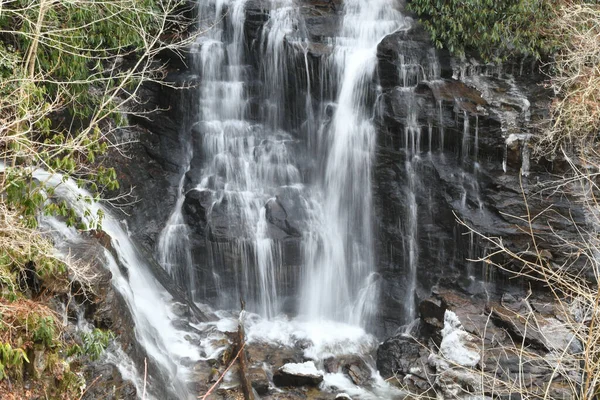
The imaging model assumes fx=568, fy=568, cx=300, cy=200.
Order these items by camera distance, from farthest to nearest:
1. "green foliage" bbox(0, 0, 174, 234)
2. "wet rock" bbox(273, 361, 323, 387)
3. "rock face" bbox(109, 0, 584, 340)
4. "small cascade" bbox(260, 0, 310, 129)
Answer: "small cascade" bbox(260, 0, 310, 129) → "rock face" bbox(109, 0, 584, 340) → "wet rock" bbox(273, 361, 323, 387) → "green foliage" bbox(0, 0, 174, 234)

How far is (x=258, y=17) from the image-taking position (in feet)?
49.8

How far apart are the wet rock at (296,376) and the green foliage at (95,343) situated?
378 cm

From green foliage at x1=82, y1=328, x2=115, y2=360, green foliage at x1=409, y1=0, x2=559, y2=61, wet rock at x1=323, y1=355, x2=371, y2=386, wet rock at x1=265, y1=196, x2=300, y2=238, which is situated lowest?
wet rock at x1=323, y1=355, x2=371, y2=386

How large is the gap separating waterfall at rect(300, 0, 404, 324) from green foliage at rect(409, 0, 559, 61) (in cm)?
200

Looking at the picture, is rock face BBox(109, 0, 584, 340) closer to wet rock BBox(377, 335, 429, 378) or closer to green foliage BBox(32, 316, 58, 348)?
wet rock BBox(377, 335, 429, 378)

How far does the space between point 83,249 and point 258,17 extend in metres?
8.71

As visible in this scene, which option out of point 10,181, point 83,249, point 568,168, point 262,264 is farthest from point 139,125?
point 568,168

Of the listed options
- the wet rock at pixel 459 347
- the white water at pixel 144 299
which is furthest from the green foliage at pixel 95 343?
the wet rock at pixel 459 347

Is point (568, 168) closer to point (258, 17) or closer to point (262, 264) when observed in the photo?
point (262, 264)

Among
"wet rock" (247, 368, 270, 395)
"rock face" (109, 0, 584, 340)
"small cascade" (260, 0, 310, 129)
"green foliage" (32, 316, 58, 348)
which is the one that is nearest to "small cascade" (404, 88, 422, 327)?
"rock face" (109, 0, 584, 340)

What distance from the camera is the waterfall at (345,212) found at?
13711 millimetres

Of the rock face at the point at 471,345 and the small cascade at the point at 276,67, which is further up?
the small cascade at the point at 276,67

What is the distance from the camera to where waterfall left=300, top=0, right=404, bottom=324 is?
13.7 metres

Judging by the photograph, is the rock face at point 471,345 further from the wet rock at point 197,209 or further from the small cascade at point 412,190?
the wet rock at point 197,209
